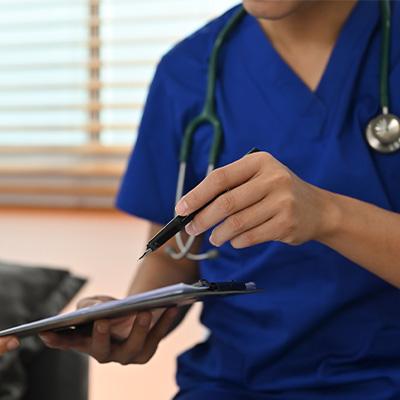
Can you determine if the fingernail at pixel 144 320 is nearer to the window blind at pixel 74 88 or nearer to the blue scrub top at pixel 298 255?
the blue scrub top at pixel 298 255

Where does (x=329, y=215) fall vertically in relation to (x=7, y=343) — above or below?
above

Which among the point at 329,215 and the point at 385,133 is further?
the point at 385,133

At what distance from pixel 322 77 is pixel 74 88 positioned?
291cm

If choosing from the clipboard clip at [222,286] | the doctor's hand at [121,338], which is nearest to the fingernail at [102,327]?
the doctor's hand at [121,338]

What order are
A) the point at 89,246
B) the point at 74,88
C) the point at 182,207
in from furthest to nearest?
the point at 74,88
the point at 89,246
the point at 182,207

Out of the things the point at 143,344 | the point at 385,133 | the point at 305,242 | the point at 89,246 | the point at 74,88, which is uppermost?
the point at 74,88

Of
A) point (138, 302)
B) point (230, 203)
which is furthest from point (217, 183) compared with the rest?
point (138, 302)

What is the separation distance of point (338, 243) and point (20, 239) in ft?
8.46

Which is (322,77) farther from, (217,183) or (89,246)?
(89,246)

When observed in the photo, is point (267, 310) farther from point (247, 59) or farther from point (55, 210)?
point (55, 210)

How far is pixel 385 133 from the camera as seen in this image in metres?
0.90

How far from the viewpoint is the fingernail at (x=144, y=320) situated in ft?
2.83

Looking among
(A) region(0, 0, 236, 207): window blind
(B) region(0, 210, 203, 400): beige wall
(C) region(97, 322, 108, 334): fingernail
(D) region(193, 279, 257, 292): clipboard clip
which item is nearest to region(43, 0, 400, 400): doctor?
(C) region(97, 322, 108, 334): fingernail

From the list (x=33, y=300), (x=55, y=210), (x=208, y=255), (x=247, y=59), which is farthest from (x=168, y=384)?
(x=55, y=210)
